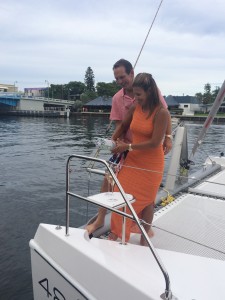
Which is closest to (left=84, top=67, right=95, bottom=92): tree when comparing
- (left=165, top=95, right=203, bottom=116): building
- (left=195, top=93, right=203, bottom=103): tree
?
(left=195, top=93, right=203, bottom=103): tree

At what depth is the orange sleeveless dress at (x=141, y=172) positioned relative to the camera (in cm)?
308

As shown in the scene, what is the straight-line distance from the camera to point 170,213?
175 inches

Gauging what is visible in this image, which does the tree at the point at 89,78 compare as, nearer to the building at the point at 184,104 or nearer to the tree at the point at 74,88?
the tree at the point at 74,88

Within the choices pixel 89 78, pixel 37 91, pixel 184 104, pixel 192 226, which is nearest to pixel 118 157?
pixel 192 226

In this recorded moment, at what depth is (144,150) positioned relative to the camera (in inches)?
122

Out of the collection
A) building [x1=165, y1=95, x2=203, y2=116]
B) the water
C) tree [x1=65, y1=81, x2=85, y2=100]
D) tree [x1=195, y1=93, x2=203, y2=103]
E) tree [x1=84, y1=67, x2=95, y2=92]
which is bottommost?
the water

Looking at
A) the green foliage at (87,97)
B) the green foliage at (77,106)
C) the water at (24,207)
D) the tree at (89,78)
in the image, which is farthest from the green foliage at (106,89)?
the water at (24,207)

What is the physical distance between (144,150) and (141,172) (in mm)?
215

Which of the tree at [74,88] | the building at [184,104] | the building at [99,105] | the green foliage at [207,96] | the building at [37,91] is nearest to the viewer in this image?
the building at [184,104]

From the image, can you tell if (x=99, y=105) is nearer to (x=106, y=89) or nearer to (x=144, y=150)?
(x=106, y=89)

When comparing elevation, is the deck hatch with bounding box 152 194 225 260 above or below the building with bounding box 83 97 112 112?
below

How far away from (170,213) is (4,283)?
2.67m

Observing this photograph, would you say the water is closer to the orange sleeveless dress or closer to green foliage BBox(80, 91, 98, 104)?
the orange sleeveless dress

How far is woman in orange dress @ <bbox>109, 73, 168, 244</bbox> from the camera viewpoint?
116 inches
